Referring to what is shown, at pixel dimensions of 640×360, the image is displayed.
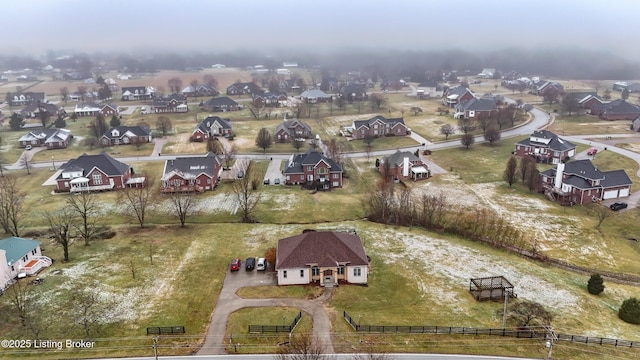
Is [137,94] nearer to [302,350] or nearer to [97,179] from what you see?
[97,179]

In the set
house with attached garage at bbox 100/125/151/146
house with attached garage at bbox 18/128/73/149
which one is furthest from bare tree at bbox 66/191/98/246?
house with attached garage at bbox 18/128/73/149

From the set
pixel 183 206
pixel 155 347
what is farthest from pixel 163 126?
pixel 155 347

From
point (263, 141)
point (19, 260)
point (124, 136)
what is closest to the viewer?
point (19, 260)


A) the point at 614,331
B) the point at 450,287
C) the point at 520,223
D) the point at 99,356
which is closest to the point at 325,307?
the point at 450,287

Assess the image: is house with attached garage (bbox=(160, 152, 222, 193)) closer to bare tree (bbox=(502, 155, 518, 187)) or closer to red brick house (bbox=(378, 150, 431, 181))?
red brick house (bbox=(378, 150, 431, 181))

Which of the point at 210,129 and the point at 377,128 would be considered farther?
the point at 210,129

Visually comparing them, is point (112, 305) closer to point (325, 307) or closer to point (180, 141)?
point (325, 307)
